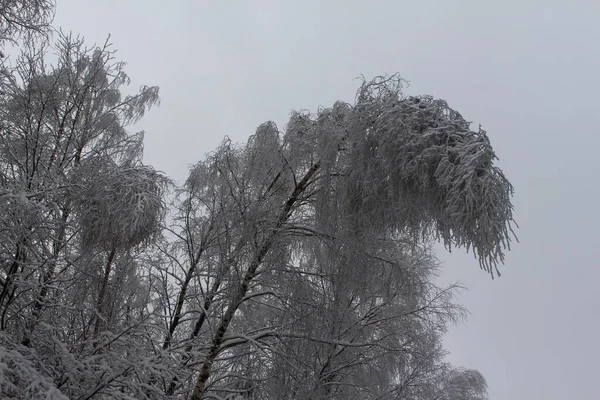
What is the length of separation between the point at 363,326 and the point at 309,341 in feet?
4.56

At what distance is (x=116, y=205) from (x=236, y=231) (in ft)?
4.02

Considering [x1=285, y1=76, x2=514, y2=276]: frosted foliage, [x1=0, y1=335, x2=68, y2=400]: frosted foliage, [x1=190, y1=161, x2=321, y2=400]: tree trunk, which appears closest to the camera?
[x1=0, y1=335, x2=68, y2=400]: frosted foliage

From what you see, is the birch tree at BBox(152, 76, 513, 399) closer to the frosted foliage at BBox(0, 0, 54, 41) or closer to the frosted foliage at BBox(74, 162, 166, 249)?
the frosted foliage at BBox(74, 162, 166, 249)

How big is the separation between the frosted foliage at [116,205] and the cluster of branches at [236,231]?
0.05 ft

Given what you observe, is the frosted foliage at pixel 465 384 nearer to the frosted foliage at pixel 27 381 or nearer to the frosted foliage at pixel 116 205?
the frosted foliage at pixel 116 205

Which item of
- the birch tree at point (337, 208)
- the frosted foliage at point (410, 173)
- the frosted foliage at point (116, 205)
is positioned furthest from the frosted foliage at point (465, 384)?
the frosted foliage at point (116, 205)

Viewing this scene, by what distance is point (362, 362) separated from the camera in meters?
6.31

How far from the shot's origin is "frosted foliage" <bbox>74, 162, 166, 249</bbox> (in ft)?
13.5

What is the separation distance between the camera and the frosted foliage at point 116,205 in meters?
4.13

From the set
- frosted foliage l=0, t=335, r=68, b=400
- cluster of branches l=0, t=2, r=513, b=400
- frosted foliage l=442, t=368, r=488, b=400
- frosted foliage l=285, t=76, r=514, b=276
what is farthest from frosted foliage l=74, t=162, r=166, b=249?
frosted foliage l=442, t=368, r=488, b=400

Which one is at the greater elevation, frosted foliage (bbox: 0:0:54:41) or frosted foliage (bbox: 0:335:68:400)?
frosted foliage (bbox: 0:0:54:41)

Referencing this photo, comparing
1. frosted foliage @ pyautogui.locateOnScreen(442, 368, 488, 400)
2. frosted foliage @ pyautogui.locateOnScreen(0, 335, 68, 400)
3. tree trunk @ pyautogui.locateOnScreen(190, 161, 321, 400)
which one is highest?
frosted foliage @ pyautogui.locateOnScreen(442, 368, 488, 400)

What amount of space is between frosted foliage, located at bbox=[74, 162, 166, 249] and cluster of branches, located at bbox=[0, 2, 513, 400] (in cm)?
2

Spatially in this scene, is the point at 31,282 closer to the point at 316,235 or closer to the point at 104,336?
the point at 104,336
